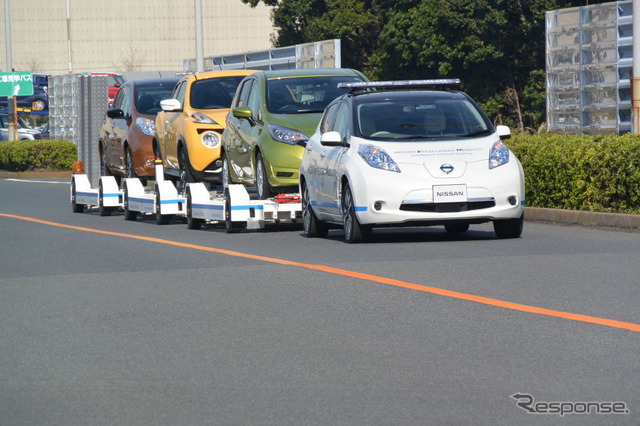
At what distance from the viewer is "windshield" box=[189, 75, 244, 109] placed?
19375mm

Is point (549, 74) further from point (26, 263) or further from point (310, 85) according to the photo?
point (26, 263)

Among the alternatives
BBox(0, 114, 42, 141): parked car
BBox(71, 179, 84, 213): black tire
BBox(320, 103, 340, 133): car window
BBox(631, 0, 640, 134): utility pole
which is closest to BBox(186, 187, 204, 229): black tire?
BBox(320, 103, 340, 133): car window

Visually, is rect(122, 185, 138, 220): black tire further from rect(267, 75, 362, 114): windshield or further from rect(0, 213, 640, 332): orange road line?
rect(0, 213, 640, 332): orange road line

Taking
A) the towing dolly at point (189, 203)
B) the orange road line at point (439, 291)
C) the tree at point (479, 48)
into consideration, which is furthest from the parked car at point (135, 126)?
the tree at point (479, 48)

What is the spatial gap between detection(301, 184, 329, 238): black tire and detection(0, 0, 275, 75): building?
103 m

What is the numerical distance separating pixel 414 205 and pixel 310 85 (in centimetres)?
419

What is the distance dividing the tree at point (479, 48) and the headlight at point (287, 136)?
27.1m

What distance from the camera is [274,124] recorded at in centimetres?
1653

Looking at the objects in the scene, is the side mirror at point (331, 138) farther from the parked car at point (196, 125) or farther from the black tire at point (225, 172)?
the parked car at point (196, 125)

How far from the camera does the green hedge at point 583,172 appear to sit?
16266mm

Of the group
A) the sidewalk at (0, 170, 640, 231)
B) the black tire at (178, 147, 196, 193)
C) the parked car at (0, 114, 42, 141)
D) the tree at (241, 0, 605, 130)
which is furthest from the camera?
the parked car at (0, 114, 42, 141)

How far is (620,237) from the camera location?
14430mm

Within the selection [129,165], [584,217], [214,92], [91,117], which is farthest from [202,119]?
[91,117]

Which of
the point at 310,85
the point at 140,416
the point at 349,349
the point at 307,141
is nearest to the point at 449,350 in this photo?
the point at 349,349
